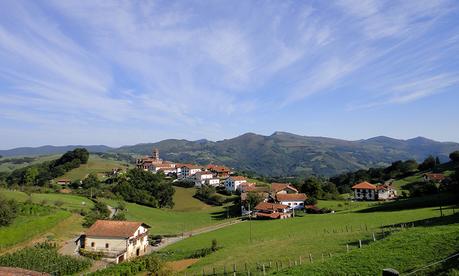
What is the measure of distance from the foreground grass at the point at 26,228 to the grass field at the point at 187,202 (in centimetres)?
4733

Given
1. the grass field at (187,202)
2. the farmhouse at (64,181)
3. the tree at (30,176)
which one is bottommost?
the grass field at (187,202)

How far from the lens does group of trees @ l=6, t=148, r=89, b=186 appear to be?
125 meters

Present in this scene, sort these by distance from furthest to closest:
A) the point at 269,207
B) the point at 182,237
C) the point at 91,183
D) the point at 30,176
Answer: the point at 30,176, the point at 91,183, the point at 269,207, the point at 182,237

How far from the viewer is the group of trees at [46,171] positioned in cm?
12476

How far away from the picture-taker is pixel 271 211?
83.6 metres

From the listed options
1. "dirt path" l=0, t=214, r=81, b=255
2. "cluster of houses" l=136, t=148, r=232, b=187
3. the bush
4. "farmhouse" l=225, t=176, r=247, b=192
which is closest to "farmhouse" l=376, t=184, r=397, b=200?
"farmhouse" l=225, t=176, r=247, b=192

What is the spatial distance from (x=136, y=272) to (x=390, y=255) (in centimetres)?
2542

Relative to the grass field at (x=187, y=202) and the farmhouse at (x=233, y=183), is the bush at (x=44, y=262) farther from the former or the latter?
the farmhouse at (x=233, y=183)

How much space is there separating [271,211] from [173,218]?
22.9 meters

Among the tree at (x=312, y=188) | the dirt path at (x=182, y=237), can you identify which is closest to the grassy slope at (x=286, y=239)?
the dirt path at (x=182, y=237)

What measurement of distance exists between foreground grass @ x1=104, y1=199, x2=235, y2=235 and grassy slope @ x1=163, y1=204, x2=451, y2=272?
12.5 m

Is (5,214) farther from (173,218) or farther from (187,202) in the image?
(187,202)

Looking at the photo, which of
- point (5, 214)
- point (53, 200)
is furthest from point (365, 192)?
point (5, 214)

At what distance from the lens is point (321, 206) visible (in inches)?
3346
